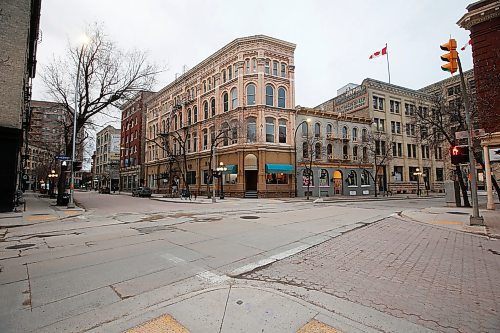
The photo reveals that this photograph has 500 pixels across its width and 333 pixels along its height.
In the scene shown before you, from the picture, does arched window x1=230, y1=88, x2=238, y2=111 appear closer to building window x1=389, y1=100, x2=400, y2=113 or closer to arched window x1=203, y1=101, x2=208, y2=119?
arched window x1=203, y1=101, x2=208, y2=119

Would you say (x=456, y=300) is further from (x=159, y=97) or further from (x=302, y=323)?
(x=159, y=97)

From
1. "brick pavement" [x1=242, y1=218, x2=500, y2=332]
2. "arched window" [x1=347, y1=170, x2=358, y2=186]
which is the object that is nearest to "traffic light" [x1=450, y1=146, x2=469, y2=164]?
"brick pavement" [x1=242, y1=218, x2=500, y2=332]

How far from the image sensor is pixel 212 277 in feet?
16.3

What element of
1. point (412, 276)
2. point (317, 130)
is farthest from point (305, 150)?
point (412, 276)

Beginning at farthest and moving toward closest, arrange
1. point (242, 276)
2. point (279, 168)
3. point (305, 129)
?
1. point (305, 129)
2. point (279, 168)
3. point (242, 276)

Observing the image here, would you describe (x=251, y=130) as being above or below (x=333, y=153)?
above

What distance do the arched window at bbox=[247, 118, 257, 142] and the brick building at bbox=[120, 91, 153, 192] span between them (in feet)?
107

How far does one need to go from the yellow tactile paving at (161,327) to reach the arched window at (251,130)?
30.3 meters

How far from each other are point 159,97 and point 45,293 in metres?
53.0

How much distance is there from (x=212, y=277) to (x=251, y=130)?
96.0ft

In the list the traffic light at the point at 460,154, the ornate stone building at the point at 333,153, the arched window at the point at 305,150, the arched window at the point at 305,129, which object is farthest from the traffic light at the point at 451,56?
the arched window at the point at 305,129

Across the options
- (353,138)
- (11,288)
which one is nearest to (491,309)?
(11,288)

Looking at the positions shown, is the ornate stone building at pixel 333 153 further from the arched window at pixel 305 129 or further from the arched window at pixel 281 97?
the arched window at pixel 281 97

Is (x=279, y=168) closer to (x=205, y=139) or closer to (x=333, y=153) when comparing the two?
(x=333, y=153)
